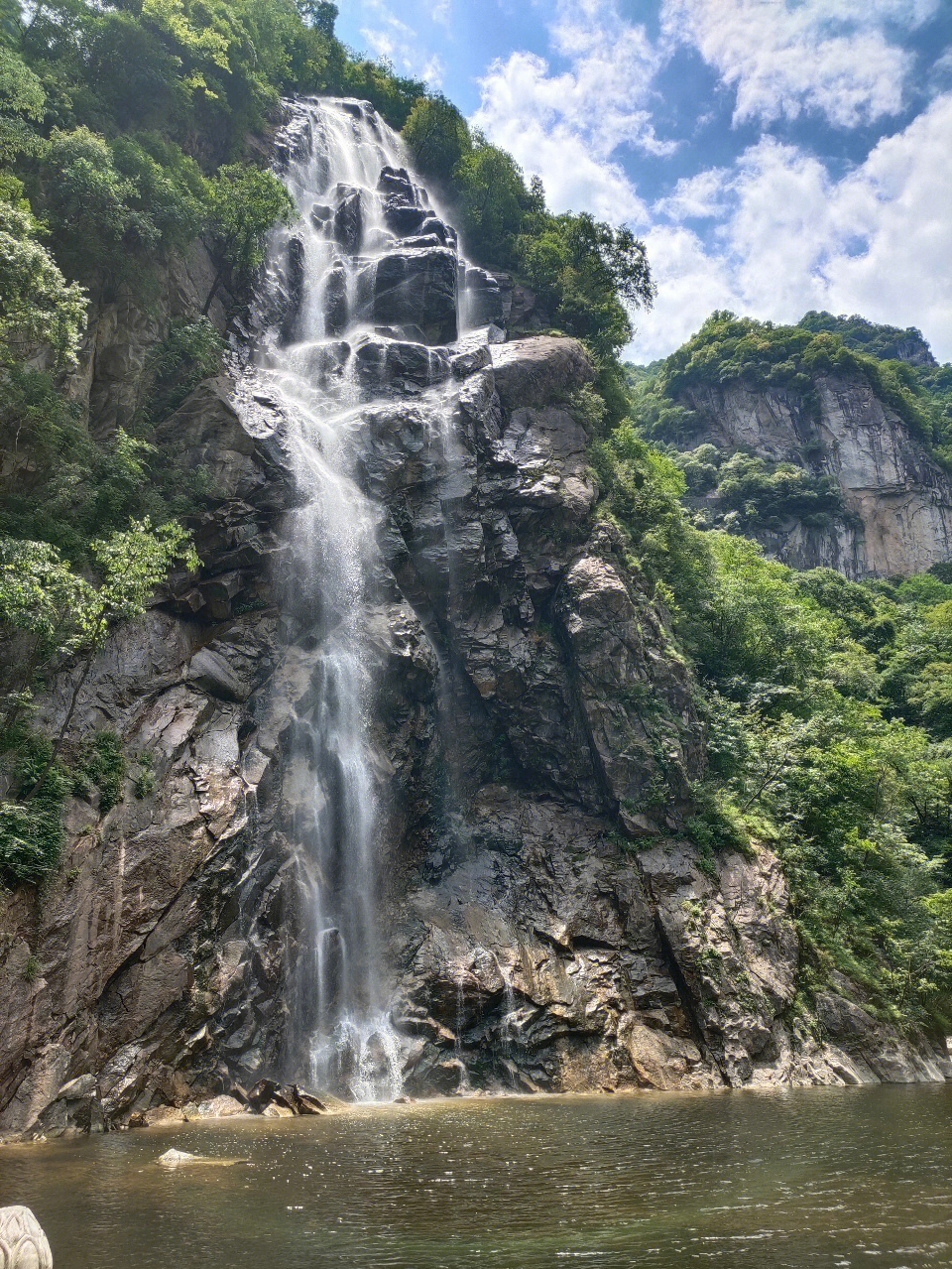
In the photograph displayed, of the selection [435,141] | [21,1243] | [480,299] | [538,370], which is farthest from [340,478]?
[435,141]

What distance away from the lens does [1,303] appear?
18.1 m

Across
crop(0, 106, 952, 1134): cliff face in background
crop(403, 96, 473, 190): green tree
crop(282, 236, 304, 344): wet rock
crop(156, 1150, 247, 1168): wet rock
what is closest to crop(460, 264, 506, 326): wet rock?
crop(0, 106, 952, 1134): cliff face in background

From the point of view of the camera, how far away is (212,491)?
23.0 m

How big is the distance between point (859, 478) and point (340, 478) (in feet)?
181

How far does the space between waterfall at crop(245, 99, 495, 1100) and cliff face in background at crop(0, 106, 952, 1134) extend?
1.68 feet

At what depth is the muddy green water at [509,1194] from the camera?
6949 mm

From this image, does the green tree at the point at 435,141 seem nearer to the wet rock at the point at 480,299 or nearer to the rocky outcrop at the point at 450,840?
the wet rock at the point at 480,299

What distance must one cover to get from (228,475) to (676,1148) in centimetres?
2022

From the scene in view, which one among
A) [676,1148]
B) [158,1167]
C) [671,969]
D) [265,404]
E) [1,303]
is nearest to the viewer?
[158,1167]

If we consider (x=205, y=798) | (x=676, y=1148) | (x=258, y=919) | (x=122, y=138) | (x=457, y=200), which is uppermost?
(x=457, y=200)

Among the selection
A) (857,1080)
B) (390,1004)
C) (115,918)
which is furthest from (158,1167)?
(857,1080)

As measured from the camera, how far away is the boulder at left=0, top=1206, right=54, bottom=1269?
213 inches

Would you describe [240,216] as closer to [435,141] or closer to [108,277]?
[108,277]

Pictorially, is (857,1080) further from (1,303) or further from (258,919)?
(1,303)
